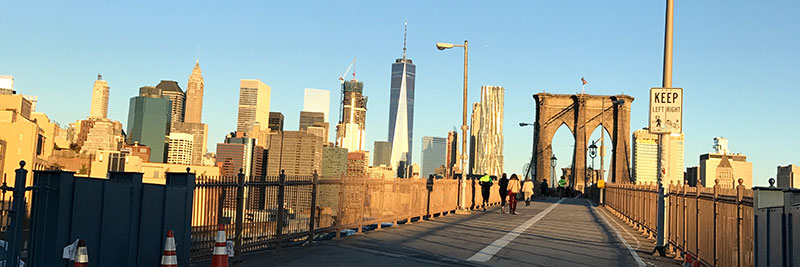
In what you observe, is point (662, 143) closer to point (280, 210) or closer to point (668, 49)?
point (668, 49)

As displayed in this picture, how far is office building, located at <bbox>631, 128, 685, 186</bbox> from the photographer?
52.6ft

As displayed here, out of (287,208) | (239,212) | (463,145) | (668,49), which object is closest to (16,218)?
(239,212)

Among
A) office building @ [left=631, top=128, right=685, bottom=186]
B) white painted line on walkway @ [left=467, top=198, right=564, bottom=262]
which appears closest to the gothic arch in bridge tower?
office building @ [left=631, top=128, right=685, bottom=186]

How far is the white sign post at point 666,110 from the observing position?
15.2 meters

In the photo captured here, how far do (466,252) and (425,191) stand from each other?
406 inches

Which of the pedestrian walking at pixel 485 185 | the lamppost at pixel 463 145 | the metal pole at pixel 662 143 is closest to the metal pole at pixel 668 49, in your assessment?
the metal pole at pixel 662 143

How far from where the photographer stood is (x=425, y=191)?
24531 mm

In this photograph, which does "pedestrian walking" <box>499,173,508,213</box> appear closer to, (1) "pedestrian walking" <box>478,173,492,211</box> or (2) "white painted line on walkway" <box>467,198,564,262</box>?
(1) "pedestrian walking" <box>478,173,492,211</box>

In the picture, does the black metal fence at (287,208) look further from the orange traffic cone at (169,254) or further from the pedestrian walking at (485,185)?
the pedestrian walking at (485,185)

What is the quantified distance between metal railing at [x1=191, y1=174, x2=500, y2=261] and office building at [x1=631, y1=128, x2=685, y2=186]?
267 inches

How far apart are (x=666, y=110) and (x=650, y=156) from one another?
101176mm

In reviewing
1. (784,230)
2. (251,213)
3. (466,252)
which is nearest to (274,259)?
(251,213)

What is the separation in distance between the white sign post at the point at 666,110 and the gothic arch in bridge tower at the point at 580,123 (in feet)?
229

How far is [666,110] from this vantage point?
15.3m
